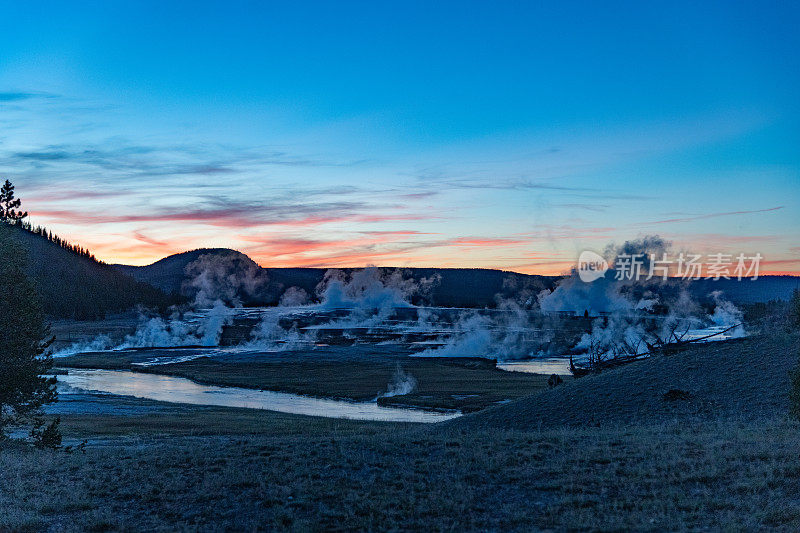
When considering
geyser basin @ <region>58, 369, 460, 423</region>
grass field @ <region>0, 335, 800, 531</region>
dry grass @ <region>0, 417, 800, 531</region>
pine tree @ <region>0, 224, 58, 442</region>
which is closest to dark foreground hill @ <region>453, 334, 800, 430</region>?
grass field @ <region>0, 335, 800, 531</region>

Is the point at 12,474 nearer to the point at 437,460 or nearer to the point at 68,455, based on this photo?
the point at 68,455

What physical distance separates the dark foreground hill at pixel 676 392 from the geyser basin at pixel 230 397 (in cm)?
2086

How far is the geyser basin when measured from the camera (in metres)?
56.9

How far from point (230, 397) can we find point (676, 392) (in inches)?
1945

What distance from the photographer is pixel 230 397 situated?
69.4m

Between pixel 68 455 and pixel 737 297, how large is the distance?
194m

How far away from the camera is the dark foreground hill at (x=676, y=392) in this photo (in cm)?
2819

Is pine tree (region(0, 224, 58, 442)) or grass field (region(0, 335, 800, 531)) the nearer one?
grass field (region(0, 335, 800, 531))

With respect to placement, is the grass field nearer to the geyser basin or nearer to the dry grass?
the dry grass

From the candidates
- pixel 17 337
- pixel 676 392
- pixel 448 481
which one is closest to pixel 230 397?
pixel 17 337

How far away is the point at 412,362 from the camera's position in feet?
319

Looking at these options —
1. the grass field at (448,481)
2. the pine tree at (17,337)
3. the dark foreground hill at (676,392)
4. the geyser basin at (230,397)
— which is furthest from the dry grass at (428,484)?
the geyser basin at (230,397)

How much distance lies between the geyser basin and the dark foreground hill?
2086cm

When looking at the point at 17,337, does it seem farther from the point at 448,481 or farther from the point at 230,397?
the point at 230,397
